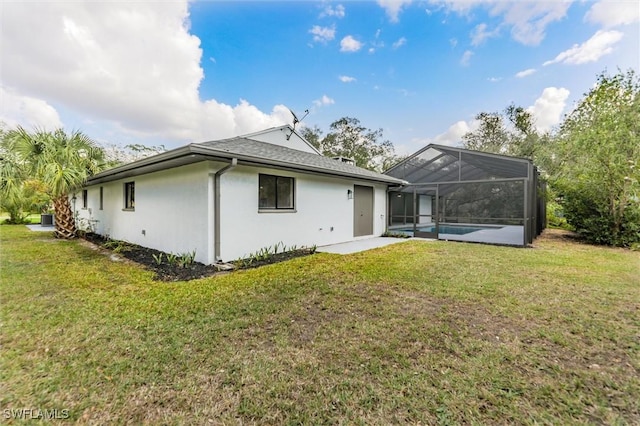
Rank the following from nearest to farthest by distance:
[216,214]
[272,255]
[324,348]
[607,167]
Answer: [324,348], [216,214], [272,255], [607,167]

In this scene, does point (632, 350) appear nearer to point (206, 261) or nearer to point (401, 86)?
point (206, 261)

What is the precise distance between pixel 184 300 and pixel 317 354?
94.5 inches

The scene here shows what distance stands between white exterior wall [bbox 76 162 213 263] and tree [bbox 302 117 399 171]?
21.8m

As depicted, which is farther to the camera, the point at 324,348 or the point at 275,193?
the point at 275,193

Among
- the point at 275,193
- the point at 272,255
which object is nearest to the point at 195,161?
the point at 275,193

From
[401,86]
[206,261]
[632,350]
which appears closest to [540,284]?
[632,350]

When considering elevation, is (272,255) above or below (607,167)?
below

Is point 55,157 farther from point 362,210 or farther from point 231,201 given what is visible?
point 362,210

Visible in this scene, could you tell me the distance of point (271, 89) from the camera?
1487cm

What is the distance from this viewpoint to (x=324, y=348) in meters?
2.79

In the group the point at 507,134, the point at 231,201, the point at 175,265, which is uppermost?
the point at 507,134

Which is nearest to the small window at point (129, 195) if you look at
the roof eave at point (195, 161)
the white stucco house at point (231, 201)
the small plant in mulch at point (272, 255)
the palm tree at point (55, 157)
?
the white stucco house at point (231, 201)

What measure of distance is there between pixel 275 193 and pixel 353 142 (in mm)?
23117

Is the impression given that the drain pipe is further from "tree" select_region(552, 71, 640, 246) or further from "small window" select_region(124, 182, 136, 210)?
"tree" select_region(552, 71, 640, 246)
